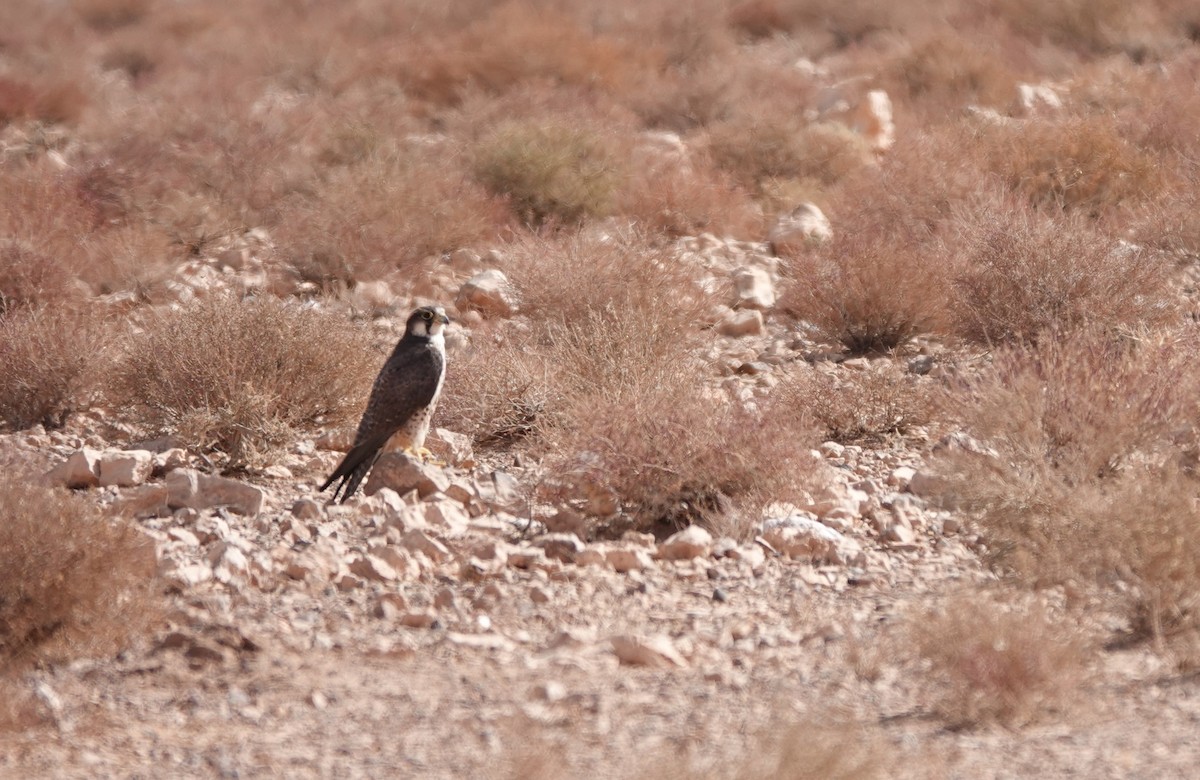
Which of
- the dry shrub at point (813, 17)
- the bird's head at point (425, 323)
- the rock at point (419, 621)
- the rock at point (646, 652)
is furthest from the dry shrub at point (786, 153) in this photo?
the dry shrub at point (813, 17)

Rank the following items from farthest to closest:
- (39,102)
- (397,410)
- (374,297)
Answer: (39,102) < (374,297) < (397,410)

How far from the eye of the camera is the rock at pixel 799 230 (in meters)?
11.3

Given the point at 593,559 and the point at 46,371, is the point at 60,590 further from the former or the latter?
the point at 46,371

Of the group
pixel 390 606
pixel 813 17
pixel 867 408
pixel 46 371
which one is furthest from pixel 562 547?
pixel 813 17

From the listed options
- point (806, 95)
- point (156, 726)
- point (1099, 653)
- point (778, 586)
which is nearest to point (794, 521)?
point (778, 586)

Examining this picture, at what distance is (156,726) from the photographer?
14.1 feet

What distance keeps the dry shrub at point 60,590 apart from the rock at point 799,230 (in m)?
7.12

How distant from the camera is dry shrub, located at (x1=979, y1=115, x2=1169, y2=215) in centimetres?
1132

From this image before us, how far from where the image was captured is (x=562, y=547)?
223 inches

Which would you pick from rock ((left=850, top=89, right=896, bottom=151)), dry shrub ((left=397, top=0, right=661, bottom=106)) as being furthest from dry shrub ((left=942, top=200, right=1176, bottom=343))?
dry shrub ((left=397, top=0, right=661, bottom=106))

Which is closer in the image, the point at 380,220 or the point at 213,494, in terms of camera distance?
the point at 213,494

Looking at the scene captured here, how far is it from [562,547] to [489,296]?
453cm

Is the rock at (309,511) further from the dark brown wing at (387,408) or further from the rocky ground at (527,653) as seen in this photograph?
the dark brown wing at (387,408)

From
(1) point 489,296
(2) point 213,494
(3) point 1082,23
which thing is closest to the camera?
(2) point 213,494
